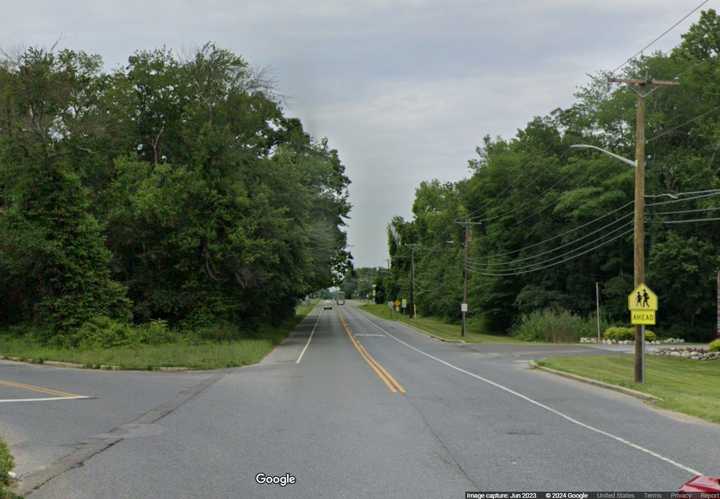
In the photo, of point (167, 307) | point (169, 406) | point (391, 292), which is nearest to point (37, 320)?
point (167, 307)

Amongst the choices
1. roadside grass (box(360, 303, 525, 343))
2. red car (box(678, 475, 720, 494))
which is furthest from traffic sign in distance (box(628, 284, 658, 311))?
roadside grass (box(360, 303, 525, 343))

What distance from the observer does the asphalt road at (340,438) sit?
8.68 meters

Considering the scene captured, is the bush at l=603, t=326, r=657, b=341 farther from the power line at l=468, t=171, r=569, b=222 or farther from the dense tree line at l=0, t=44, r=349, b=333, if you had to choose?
the dense tree line at l=0, t=44, r=349, b=333

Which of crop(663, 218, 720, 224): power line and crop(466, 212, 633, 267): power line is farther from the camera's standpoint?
crop(466, 212, 633, 267): power line

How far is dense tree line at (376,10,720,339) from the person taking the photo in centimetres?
5731

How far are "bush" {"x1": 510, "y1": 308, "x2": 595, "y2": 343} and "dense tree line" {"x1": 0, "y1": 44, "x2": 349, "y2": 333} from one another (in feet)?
60.6

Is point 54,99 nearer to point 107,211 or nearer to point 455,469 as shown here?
point 107,211

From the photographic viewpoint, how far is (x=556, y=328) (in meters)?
56.4

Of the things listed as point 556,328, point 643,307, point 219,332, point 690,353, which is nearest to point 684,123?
point 556,328

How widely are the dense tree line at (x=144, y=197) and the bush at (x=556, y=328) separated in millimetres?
18456

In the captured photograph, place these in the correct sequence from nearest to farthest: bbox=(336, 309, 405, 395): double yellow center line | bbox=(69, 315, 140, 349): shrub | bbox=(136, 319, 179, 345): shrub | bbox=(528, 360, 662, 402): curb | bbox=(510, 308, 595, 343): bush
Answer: bbox=(528, 360, 662, 402): curb → bbox=(336, 309, 405, 395): double yellow center line → bbox=(69, 315, 140, 349): shrub → bbox=(136, 319, 179, 345): shrub → bbox=(510, 308, 595, 343): bush

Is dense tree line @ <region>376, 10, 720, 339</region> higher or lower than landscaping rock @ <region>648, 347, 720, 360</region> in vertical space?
higher

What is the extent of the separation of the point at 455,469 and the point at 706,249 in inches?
2076

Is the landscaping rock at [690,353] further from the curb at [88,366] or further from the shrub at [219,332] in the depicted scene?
the curb at [88,366]
